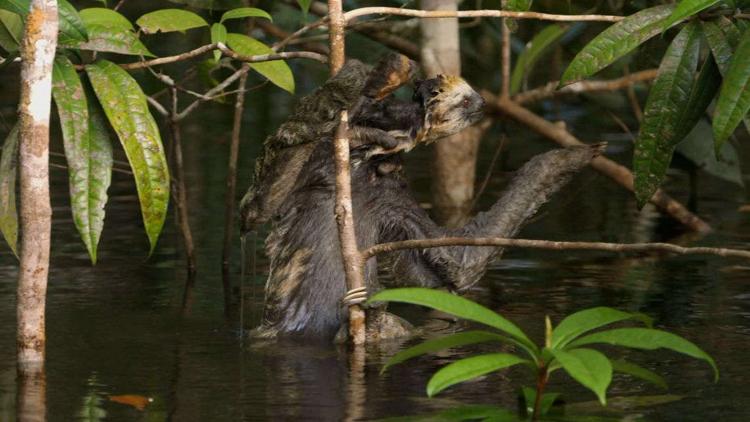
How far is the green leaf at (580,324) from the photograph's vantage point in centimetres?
363

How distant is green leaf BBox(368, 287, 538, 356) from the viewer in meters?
3.56

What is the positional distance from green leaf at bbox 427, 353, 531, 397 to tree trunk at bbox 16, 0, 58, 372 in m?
1.42

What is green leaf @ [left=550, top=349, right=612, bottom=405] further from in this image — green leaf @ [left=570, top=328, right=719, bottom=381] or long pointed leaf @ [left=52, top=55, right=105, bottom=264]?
long pointed leaf @ [left=52, top=55, right=105, bottom=264]

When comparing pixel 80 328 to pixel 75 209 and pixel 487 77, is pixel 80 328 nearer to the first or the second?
pixel 75 209

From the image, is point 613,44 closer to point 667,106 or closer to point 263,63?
point 667,106

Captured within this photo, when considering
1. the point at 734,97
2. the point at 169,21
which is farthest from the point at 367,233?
the point at 734,97

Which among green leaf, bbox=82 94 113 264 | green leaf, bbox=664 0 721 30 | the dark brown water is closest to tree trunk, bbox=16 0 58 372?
green leaf, bbox=82 94 113 264

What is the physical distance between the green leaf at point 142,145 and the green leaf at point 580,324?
147 cm

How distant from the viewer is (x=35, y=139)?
13.6ft

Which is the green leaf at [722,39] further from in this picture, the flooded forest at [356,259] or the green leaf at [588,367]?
the green leaf at [588,367]

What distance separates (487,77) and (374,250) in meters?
6.53

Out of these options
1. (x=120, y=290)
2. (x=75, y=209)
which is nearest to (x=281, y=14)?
(x=120, y=290)

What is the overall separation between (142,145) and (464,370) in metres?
1.59

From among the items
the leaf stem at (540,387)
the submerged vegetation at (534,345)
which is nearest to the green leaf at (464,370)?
the submerged vegetation at (534,345)
